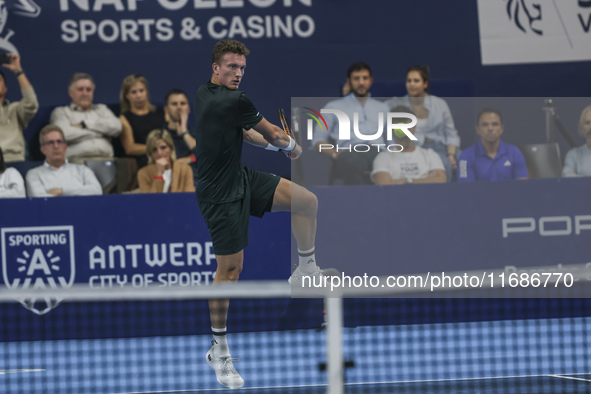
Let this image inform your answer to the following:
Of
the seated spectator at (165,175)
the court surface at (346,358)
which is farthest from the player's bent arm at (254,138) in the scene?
the seated spectator at (165,175)

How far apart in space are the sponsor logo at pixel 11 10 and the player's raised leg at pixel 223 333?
15.7 feet

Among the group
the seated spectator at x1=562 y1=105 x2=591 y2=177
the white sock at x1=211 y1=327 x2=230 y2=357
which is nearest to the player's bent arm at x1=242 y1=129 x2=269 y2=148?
the white sock at x1=211 y1=327 x2=230 y2=357

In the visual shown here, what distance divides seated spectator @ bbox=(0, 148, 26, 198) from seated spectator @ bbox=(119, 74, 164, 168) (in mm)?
1136

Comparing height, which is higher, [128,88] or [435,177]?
[128,88]

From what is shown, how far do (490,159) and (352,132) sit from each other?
4.87 feet

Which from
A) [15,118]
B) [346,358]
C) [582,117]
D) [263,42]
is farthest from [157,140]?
[582,117]

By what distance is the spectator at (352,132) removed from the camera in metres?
8.66

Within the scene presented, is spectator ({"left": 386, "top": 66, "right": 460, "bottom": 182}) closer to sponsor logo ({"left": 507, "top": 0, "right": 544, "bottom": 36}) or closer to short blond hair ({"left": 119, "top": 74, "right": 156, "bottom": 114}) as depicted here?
sponsor logo ({"left": 507, "top": 0, "right": 544, "bottom": 36})

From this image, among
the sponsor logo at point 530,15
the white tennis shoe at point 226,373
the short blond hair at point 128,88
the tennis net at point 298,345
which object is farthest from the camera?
the sponsor logo at point 530,15

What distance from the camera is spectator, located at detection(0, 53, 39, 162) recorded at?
878 centimetres

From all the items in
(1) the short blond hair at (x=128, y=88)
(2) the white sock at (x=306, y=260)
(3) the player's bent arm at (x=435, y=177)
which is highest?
(1) the short blond hair at (x=128, y=88)

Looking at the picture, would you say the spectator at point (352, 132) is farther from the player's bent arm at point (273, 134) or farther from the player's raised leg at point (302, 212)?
the player's bent arm at point (273, 134)

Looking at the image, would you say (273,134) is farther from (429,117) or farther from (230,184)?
(429,117)

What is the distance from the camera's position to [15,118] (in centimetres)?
887
